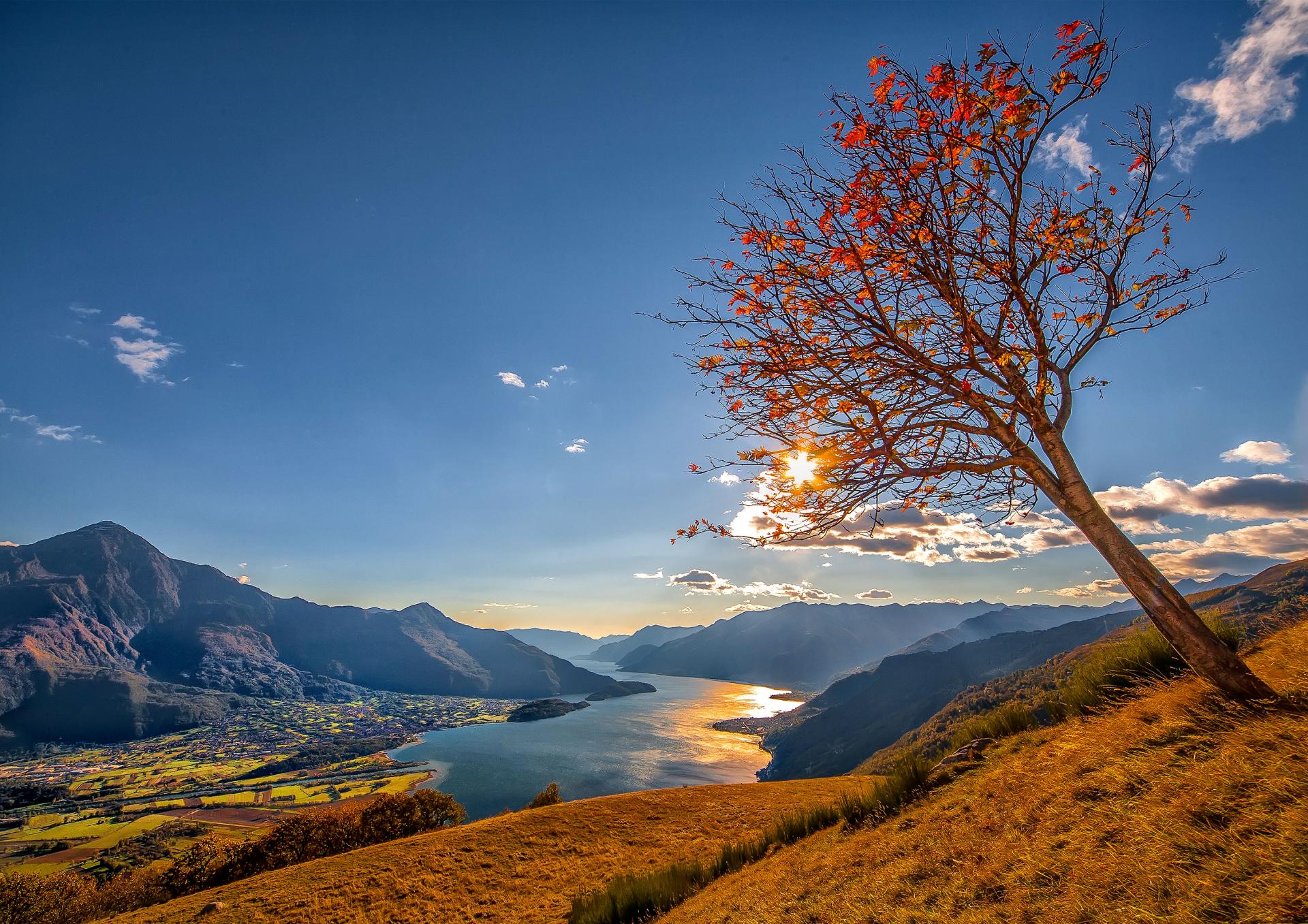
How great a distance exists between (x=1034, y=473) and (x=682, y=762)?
118979mm

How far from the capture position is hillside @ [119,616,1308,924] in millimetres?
3150

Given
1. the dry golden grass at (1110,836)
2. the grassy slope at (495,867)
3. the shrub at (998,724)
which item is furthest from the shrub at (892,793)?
the grassy slope at (495,867)

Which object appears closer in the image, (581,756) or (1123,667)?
(1123,667)

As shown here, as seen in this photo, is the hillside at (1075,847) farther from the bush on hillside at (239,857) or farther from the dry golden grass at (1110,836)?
the bush on hillside at (239,857)

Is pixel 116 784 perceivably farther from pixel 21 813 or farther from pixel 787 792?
pixel 787 792

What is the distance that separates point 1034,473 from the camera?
6504 mm

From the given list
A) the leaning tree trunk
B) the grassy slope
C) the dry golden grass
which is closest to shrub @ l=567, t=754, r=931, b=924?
the dry golden grass

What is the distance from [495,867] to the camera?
1385cm

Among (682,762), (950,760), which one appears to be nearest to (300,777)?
(682,762)

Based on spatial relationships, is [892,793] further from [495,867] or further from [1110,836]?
[495,867]

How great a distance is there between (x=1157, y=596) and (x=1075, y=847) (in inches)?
128

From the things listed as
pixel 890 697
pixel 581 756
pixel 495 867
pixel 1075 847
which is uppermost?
pixel 1075 847

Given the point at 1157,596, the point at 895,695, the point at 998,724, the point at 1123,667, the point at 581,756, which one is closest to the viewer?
the point at 1157,596

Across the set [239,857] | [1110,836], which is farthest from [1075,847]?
[239,857]
